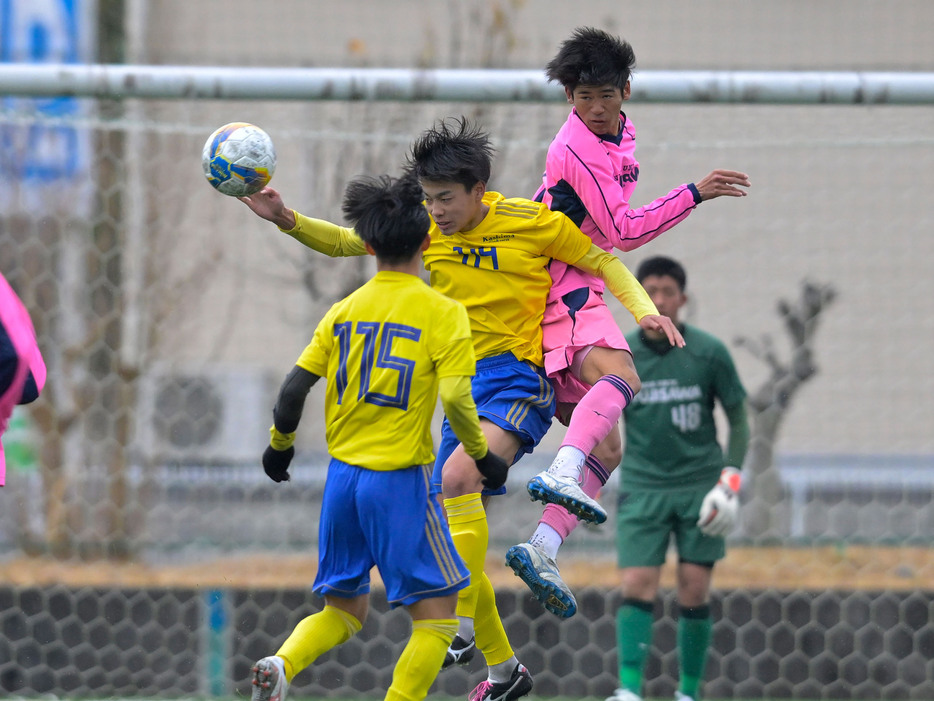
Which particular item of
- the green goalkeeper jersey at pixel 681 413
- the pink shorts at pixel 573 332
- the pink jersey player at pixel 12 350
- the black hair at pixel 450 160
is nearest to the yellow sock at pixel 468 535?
the pink shorts at pixel 573 332

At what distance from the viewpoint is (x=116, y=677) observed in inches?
226

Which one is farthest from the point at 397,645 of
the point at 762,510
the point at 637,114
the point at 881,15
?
the point at 881,15

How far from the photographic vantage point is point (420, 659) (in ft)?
10.7

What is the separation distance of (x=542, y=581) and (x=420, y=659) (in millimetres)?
408

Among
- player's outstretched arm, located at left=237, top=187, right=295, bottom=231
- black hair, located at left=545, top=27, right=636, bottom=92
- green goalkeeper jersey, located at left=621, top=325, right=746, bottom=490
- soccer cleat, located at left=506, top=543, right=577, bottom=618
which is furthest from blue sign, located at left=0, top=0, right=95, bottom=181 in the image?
soccer cleat, located at left=506, top=543, right=577, bottom=618

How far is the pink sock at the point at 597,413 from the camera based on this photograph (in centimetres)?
358

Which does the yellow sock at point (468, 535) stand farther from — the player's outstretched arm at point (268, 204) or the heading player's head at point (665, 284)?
the heading player's head at point (665, 284)

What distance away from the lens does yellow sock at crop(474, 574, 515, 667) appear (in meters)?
3.75

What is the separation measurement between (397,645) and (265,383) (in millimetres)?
3450

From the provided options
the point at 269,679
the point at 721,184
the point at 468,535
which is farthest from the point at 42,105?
the point at 269,679

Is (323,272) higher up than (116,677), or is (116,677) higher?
(323,272)

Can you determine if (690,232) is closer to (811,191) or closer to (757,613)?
(811,191)

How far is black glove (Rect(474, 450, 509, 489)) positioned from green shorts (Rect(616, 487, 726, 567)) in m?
2.11

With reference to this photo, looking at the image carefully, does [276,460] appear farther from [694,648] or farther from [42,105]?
[42,105]
